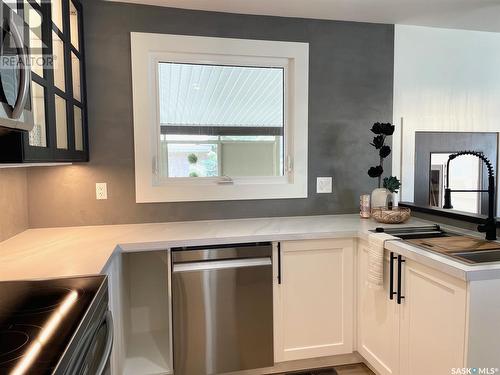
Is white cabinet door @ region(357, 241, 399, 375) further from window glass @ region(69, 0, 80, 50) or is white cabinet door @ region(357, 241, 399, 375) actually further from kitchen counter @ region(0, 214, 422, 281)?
window glass @ region(69, 0, 80, 50)

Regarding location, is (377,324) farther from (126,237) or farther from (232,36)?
(232,36)

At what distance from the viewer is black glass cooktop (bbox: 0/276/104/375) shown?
0.71 meters

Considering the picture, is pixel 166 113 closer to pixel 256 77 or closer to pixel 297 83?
pixel 256 77

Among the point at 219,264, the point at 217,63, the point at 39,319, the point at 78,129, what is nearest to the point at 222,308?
the point at 219,264

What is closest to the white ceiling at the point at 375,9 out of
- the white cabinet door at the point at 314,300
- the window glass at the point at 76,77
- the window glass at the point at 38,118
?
the window glass at the point at 76,77

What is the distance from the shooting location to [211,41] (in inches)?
89.7

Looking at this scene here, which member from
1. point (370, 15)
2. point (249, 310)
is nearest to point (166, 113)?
Answer: point (249, 310)

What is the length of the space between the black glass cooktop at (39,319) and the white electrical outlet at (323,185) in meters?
1.72

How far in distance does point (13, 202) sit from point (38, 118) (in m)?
0.89

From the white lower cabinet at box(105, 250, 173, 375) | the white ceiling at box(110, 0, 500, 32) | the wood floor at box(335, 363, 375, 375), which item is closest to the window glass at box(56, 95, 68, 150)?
the white lower cabinet at box(105, 250, 173, 375)

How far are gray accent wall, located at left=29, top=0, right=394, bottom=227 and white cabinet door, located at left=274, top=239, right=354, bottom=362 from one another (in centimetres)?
53

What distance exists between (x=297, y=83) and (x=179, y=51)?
876mm

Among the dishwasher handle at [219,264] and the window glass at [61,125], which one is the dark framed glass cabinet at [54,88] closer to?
the window glass at [61,125]

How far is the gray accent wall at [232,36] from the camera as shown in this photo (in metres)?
2.15
